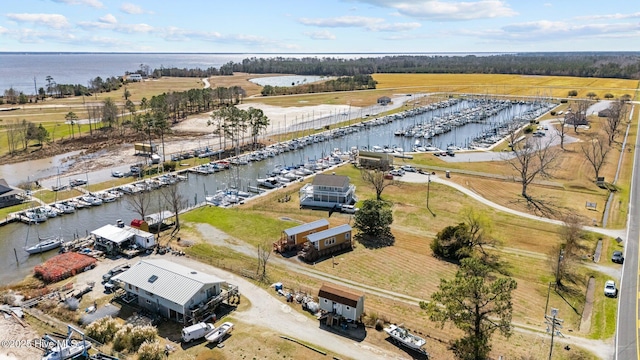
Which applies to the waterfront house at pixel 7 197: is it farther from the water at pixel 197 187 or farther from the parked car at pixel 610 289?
the parked car at pixel 610 289

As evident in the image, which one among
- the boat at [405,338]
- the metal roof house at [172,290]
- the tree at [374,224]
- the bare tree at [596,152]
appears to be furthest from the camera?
the bare tree at [596,152]

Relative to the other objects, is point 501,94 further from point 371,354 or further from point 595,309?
point 371,354

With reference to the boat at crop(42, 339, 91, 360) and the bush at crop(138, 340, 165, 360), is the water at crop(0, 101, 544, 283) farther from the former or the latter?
the bush at crop(138, 340, 165, 360)

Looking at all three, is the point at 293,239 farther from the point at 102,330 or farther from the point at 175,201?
the point at 102,330

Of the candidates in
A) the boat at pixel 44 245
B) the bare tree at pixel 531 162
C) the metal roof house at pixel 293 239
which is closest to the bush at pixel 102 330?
the metal roof house at pixel 293 239

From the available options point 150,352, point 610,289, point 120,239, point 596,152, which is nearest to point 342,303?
point 150,352

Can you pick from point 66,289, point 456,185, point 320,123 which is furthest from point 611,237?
point 320,123
